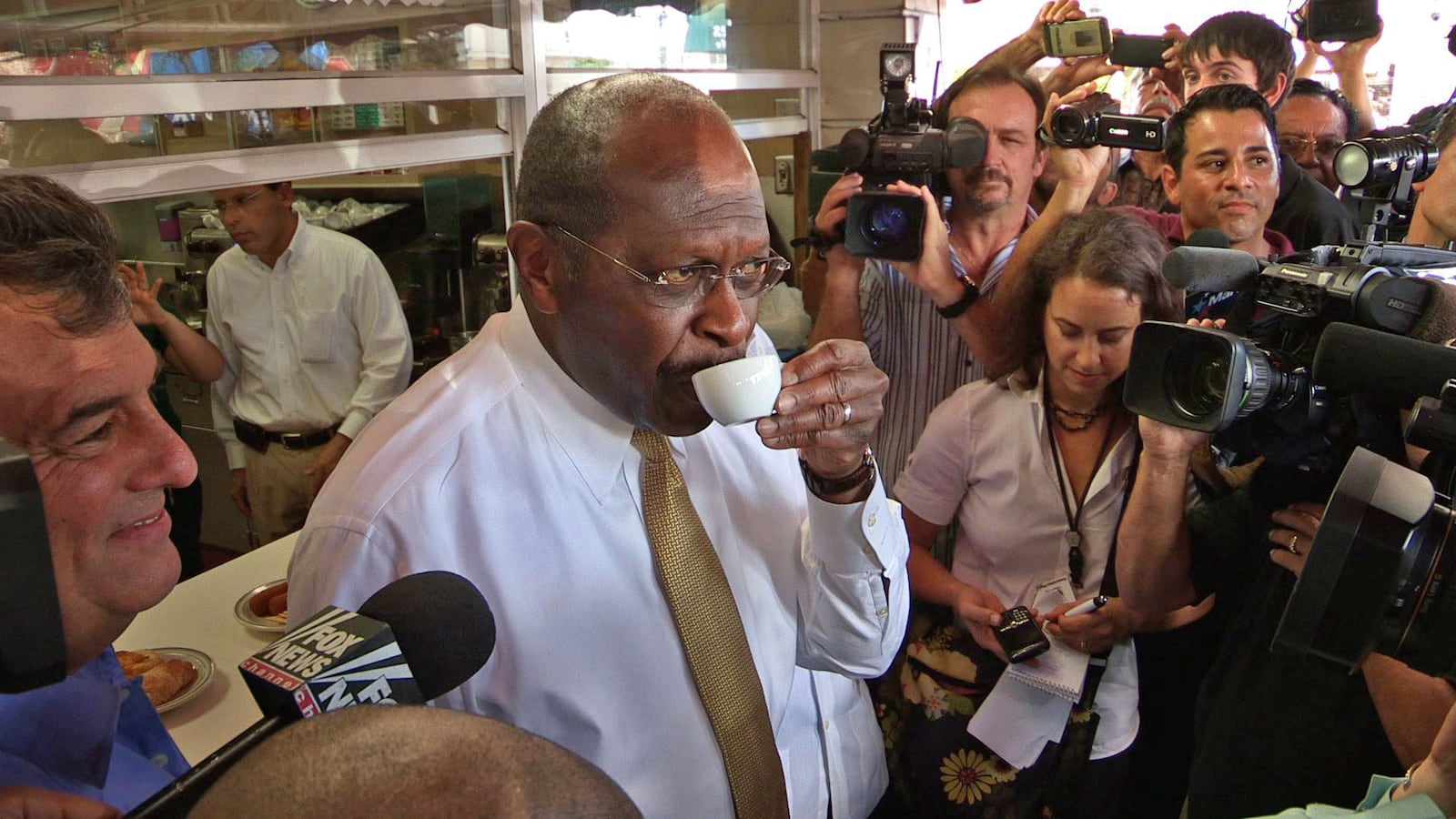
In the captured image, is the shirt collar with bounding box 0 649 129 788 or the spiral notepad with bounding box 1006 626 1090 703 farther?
the spiral notepad with bounding box 1006 626 1090 703

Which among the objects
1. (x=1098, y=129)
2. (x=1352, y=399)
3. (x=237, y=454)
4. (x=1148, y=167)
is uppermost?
(x=1098, y=129)

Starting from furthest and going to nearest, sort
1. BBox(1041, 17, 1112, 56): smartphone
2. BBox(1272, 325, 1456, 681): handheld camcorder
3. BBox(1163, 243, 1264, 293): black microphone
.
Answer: BBox(1041, 17, 1112, 56): smartphone
BBox(1163, 243, 1264, 293): black microphone
BBox(1272, 325, 1456, 681): handheld camcorder

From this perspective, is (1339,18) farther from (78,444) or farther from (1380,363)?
(78,444)

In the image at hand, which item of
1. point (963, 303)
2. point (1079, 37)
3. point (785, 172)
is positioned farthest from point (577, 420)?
point (785, 172)

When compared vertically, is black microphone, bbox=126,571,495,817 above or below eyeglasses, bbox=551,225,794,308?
below

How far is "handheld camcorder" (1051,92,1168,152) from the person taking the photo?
6.72 ft

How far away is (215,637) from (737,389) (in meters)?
1.41

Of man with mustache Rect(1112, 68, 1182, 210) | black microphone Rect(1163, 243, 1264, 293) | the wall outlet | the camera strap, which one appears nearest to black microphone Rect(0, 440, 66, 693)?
black microphone Rect(1163, 243, 1264, 293)

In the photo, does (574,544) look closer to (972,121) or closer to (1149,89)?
(972,121)

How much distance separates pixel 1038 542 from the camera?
192 centimetres

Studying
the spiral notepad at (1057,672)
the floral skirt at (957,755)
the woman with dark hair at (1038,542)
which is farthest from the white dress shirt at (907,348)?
the spiral notepad at (1057,672)

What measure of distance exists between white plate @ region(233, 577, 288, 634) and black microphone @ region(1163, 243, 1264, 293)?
1.59 metres

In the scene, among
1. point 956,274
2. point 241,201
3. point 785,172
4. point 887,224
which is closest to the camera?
point 887,224

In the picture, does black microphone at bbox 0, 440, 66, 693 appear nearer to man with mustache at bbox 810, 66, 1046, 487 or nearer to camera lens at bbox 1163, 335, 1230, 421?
camera lens at bbox 1163, 335, 1230, 421
